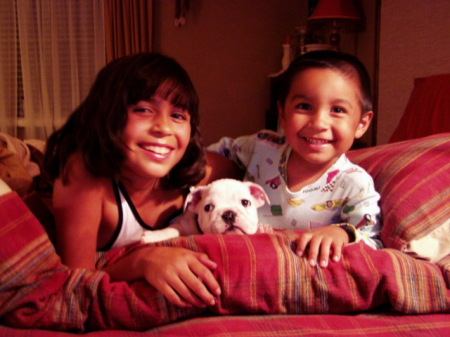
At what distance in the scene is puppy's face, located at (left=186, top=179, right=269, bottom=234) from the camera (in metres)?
1.00

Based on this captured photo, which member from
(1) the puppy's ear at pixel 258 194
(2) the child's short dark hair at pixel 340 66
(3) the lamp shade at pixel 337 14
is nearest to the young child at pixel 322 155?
(2) the child's short dark hair at pixel 340 66

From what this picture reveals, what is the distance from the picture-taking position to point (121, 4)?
Answer: 14.1ft

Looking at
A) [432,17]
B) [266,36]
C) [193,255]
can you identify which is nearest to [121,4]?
[266,36]

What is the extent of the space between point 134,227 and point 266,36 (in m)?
3.98

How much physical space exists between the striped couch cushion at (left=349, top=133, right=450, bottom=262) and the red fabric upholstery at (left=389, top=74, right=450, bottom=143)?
1.84 ft

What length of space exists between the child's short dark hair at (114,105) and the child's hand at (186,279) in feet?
1.28

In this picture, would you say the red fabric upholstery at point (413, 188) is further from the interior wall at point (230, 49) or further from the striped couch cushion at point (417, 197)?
the interior wall at point (230, 49)

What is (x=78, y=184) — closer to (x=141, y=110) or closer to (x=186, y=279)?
(x=141, y=110)

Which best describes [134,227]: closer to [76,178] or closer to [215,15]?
[76,178]

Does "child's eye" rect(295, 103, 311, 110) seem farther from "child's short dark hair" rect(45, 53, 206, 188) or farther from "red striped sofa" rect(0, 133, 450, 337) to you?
"red striped sofa" rect(0, 133, 450, 337)

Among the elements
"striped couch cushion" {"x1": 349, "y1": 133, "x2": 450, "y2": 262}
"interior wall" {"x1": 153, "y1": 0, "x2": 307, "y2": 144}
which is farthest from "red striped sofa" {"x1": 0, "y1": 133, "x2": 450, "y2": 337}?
"interior wall" {"x1": 153, "y1": 0, "x2": 307, "y2": 144}

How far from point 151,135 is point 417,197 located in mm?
670

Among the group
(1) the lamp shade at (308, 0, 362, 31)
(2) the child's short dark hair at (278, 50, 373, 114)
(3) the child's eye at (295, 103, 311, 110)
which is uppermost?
(1) the lamp shade at (308, 0, 362, 31)

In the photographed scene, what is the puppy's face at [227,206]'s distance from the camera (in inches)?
39.4
